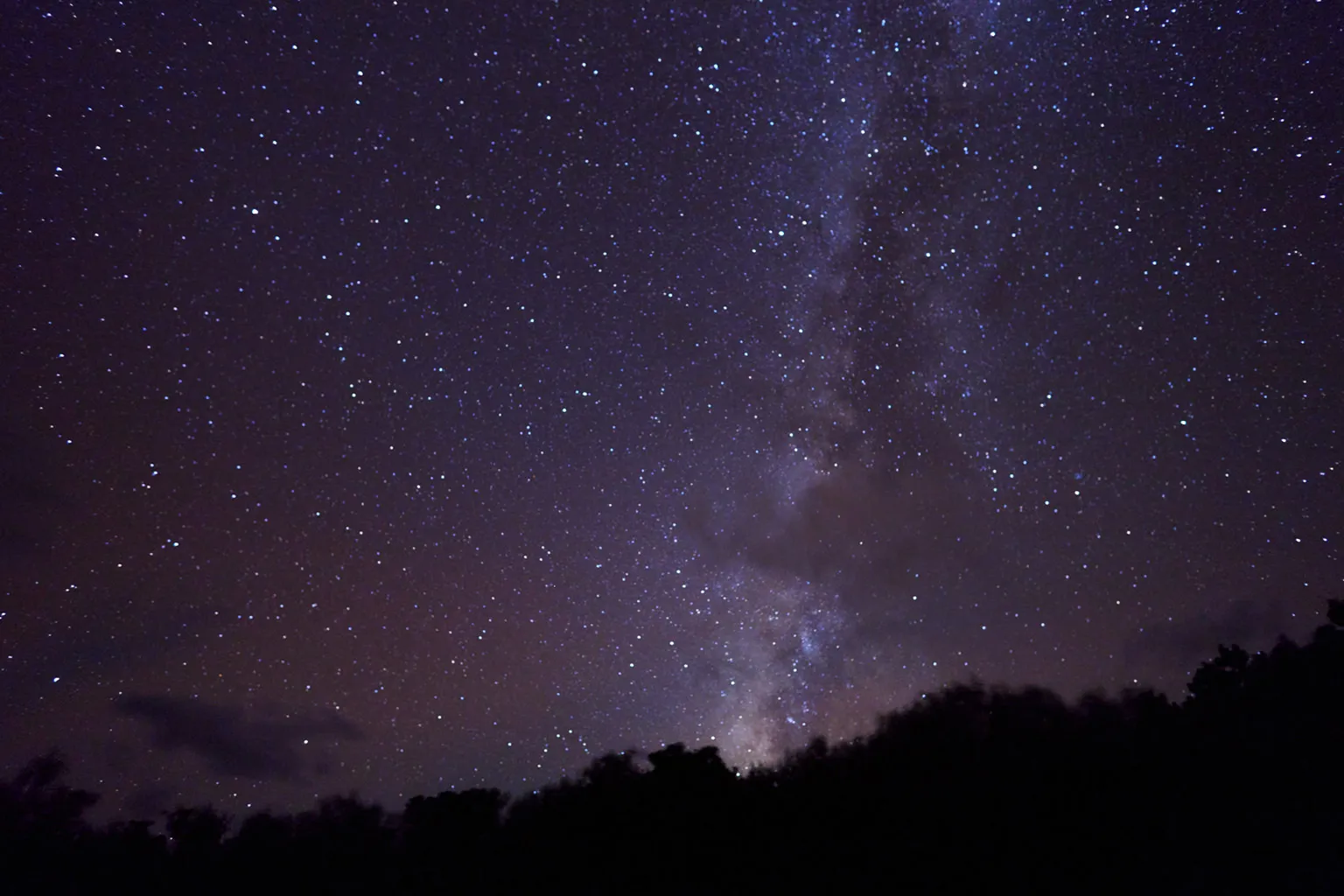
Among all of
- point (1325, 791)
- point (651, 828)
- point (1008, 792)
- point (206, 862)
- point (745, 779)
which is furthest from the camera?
point (206, 862)

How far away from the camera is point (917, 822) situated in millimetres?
12789

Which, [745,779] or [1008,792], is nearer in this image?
[1008,792]

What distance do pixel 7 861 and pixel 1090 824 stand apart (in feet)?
69.1

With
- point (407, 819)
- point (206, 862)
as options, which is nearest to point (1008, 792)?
point (407, 819)

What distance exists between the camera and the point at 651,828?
46.5 feet

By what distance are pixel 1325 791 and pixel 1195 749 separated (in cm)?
169

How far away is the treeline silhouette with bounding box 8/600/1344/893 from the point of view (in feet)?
38.1

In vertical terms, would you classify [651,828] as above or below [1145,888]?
above

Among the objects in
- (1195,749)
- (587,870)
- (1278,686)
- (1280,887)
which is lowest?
(1280,887)

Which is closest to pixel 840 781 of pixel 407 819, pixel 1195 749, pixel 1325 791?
pixel 1195 749

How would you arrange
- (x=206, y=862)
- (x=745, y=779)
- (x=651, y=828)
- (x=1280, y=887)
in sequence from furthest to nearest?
1. (x=206, y=862)
2. (x=745, y=779)
3. (x=651, y=828)
4. (x=1280, y=887)

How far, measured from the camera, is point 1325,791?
38.7ft

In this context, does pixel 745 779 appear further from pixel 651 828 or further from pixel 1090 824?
pixel 1090 824

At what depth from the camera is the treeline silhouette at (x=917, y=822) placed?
11.6 m
